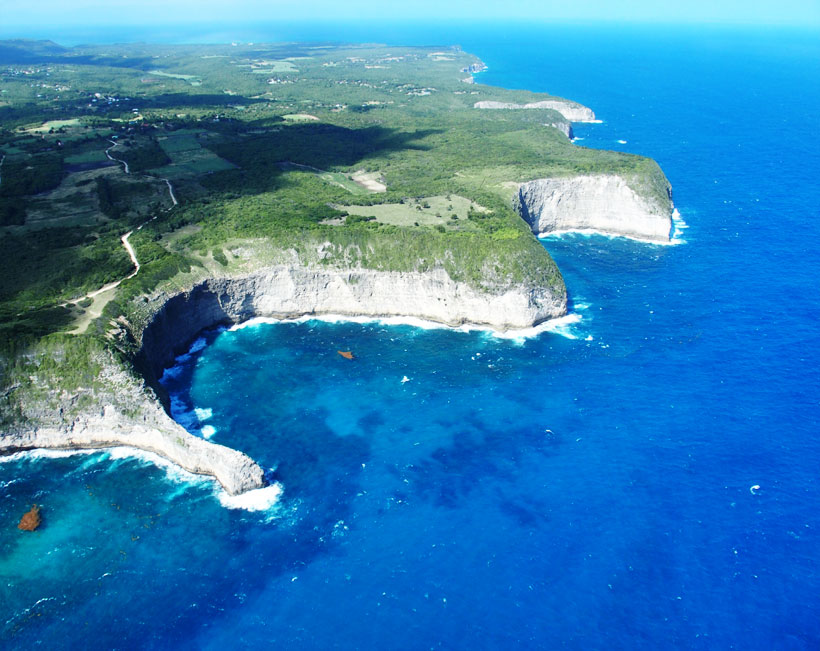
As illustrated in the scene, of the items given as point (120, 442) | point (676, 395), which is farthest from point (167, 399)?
point (676, 395)

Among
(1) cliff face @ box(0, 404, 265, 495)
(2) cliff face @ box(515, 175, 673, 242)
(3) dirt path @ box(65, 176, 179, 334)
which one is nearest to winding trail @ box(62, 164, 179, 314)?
(3) dirt path @ box(65, 176, 179, 334)

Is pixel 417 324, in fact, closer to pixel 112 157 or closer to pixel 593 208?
pixel 593 208

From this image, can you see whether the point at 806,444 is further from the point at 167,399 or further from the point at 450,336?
the point at 167,399

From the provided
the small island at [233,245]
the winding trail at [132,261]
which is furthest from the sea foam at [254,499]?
the winding trail at [132,261]

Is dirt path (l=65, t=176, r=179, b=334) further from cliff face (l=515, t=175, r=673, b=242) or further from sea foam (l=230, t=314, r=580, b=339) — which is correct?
cliff face (l=515, t=175, r=673, b=242)

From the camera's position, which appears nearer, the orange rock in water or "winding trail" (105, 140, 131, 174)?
the orange rock in water

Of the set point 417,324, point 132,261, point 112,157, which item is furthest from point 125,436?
point 112,157

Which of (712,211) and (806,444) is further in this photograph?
(712,211)
